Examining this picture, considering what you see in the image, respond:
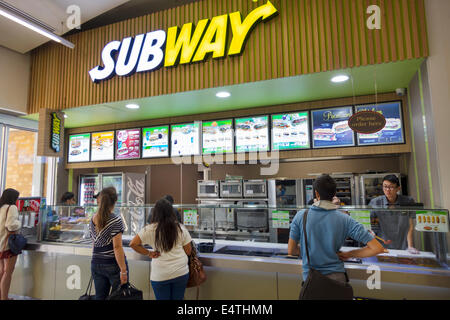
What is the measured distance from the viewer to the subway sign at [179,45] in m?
3.83

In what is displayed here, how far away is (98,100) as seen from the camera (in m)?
4.77

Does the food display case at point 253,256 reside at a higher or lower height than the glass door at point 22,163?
lower

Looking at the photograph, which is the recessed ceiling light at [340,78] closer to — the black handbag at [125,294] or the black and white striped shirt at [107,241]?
the black and white striped shirt at [107,241]

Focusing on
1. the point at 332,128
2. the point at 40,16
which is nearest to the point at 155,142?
the point at 40,16

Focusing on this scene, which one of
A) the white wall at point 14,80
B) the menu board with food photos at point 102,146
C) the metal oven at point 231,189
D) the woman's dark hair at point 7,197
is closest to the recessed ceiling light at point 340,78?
the metal oven at point 231,189

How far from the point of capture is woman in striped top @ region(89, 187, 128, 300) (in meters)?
2.74

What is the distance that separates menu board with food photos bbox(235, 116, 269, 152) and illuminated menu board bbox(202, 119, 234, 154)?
0.50 ft

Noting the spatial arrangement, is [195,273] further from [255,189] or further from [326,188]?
[255,189]

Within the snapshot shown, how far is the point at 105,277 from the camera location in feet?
9.35

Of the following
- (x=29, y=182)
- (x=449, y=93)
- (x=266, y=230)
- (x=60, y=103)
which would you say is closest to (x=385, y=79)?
(x=449, y=93)

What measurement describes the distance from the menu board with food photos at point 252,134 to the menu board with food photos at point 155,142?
1494 mm

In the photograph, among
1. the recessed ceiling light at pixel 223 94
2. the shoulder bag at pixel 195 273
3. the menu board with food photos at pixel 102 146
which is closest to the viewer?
the shoulder bag at pixel 195 273

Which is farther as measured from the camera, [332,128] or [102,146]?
[102,146]

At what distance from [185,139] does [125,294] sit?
3184 mm
